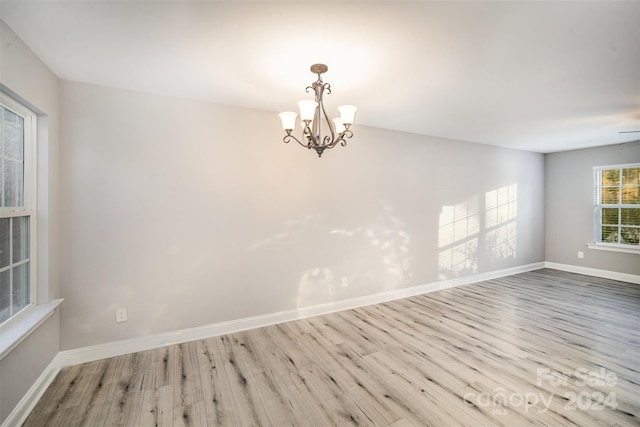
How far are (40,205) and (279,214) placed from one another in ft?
6.49

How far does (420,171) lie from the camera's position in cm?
426

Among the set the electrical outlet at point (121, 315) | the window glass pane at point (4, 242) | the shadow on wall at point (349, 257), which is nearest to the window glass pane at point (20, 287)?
the window glass pane at point (4, 242)

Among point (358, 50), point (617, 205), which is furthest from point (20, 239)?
point (617, 205)

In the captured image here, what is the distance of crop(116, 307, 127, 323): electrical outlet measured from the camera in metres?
2.53

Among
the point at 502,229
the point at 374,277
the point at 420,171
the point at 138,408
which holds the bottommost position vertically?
the point at 138,408

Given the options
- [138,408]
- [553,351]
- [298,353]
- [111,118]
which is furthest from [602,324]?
[111,118]

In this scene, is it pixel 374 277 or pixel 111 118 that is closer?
pixel 111 118

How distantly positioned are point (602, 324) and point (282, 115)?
4.06 meters

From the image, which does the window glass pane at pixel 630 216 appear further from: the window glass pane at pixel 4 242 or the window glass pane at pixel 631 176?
the window glass pane at pixel 4 242

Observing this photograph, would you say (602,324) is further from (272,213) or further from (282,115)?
(282,115)

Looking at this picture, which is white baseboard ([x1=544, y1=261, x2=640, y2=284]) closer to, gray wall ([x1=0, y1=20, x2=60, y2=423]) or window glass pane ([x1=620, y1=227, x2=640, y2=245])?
window glass pane ([x1=620, y1=227, x2=640, y2=245])

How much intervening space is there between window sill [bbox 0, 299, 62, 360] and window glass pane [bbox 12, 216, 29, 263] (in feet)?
1.27

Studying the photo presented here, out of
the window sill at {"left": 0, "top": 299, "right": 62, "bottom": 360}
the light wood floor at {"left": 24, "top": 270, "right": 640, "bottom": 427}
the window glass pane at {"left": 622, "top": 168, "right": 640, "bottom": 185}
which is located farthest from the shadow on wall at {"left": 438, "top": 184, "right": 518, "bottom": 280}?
the window sill at {"left": 0, "top": 299, "right": 62, "bottom": 360}

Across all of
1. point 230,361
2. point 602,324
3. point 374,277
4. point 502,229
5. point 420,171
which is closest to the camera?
point 230,361
